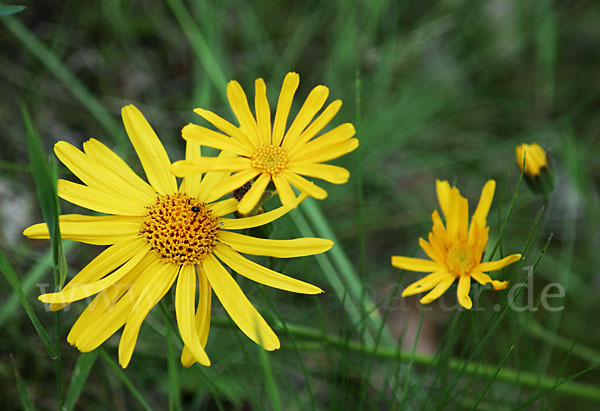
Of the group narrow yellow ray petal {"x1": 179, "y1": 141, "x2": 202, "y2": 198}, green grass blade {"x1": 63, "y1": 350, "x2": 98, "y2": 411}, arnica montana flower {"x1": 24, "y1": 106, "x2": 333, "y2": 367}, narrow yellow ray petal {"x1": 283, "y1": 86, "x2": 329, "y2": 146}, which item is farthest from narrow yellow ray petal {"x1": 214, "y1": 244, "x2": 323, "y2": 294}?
green grass blade {"x1": 63, "y1": 350, "x2": 98, "y2": 411}

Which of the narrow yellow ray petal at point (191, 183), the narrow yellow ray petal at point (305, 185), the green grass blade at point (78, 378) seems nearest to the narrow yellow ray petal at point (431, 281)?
the narrow yellow ray petal at point (305, 185)

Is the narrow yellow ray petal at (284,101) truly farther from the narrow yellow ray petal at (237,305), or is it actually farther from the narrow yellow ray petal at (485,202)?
the narrow yellow ray petal at (485,202)

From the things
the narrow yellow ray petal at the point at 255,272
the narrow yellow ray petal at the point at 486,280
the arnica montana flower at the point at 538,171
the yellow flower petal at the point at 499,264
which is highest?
the arnica montana flower at the point at 538,171

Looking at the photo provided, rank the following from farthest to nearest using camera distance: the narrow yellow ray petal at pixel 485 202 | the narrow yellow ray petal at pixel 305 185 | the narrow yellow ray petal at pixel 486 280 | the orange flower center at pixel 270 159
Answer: the narrow yellow ray petal at pixel 485 202, the narrow yellow ray petal at pixel 486 280, the orange flower center at pixel 270 159, the narrow yellow ray petal at pixel 305 185

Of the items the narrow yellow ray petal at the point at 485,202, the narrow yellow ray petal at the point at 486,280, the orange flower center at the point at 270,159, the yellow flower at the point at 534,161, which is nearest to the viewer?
the orange flower center at the point at 270,159

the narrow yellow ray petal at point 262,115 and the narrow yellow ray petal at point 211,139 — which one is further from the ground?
the narrow yellow ray petal at point 262,115

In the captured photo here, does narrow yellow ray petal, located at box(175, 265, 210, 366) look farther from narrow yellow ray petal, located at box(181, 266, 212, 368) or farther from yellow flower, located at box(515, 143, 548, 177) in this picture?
yellow flower, located at box(515, 143, 548, 177)

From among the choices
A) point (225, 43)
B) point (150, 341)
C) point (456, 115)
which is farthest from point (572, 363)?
point (225, 43)

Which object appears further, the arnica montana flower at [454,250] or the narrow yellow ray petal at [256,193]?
the arnica montana flower at [454,250]
